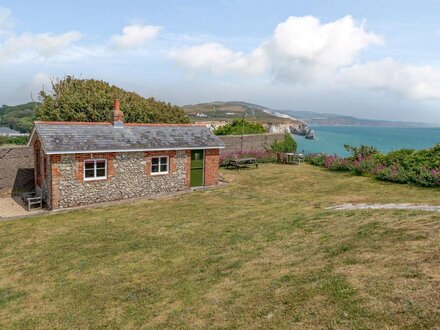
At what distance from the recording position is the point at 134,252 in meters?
12.1

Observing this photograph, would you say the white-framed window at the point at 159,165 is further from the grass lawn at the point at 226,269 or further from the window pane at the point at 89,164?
the grass lawn at the point at 226,269

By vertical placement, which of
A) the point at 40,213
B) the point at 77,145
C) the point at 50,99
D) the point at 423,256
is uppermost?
the point at 50,99

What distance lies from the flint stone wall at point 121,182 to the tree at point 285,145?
63.2 ft

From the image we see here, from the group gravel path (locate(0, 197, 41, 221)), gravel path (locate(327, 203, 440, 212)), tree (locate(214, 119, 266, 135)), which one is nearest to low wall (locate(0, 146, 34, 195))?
gravel path (locate(0, 197, 41, 221))

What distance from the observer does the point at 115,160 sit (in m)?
20.3

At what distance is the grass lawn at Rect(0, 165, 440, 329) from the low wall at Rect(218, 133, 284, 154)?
18216 millimetres

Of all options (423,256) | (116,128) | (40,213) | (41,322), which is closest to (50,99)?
(116,128)

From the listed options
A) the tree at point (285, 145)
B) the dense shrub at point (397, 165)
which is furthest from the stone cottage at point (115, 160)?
the tree at point (285, 145)

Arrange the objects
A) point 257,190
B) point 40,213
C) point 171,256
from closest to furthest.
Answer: point 171,256, point 40,213, point 257,190

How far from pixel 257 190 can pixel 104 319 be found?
16.1 metres

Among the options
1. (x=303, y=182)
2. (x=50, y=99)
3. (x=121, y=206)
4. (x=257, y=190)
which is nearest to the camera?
(x=121, y=206)

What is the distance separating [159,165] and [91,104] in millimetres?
19025

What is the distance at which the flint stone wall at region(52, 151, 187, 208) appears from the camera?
18.8 meters

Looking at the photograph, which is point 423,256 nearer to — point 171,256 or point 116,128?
point 171,256
